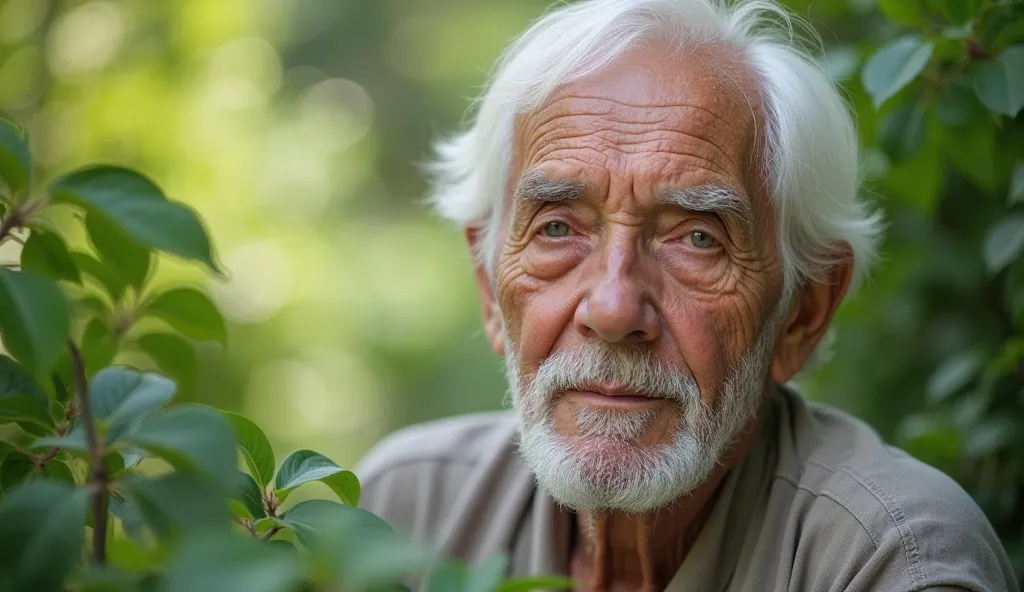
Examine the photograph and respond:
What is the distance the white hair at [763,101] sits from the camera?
233cm

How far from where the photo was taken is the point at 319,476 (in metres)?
1.48

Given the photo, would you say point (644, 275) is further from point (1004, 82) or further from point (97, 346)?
point (97, 346)

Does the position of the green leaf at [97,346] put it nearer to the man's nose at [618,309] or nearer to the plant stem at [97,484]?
the plant stem at [97,484]

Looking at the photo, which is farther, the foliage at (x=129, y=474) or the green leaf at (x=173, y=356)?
the green leaf at (x=173, y=356)

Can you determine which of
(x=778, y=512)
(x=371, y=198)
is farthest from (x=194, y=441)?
(x=371, y=198)

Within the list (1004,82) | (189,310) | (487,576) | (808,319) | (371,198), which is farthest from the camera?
(371,198)

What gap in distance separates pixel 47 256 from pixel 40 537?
0.47m

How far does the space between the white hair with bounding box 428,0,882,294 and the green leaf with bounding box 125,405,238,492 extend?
4.75 feet

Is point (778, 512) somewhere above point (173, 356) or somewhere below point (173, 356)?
below

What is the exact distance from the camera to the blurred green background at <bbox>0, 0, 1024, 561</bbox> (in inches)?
109

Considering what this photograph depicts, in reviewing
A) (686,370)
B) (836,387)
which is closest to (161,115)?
(836,387)

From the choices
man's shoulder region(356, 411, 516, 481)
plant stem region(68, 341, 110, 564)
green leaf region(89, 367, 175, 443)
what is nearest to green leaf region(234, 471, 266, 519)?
green leaf region(89, 367, 175, 443)

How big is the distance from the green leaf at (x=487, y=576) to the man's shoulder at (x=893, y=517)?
1.22 m

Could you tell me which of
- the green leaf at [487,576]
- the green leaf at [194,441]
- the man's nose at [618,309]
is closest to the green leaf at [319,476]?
the green leaf at [194,441]
